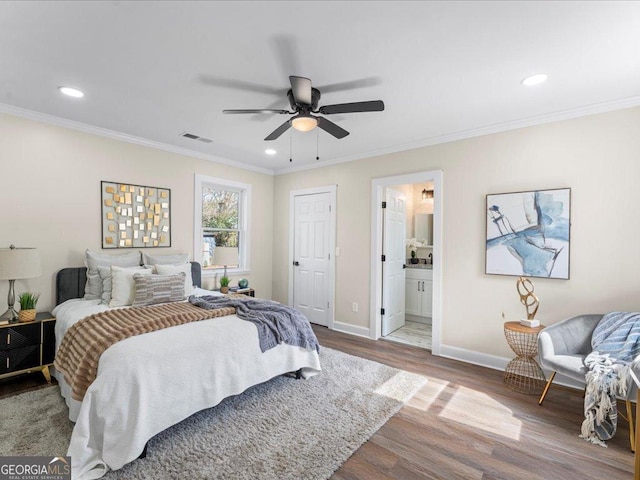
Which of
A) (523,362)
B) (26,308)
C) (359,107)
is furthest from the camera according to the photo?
(523,362)

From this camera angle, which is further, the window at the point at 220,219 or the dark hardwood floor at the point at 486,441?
the window at the point at 220,219

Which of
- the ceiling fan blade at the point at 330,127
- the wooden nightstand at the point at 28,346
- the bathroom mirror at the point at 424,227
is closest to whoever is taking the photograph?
the ceiling fan blade at the point at 330,127

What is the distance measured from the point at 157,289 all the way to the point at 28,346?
1.17 meters

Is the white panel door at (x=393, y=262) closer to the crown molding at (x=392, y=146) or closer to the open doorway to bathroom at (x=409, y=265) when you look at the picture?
the open doorway to bathroom at (x=409, y=265)

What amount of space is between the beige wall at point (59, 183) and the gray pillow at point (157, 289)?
994mm

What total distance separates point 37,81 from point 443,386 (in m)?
4.43

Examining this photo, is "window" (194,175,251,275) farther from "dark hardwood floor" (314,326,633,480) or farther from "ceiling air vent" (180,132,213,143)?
"dark hardwood floor" (314,326,633,480)

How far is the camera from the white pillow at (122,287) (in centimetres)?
305

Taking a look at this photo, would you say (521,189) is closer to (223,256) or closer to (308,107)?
(308,107)

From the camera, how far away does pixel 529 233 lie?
10.3 feet

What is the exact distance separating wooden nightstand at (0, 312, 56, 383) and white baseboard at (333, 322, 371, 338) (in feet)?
11.1

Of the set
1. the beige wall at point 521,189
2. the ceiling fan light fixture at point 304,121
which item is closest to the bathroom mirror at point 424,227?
the beige wall at point 521,189

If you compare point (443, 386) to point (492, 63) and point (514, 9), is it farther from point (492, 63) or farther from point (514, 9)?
point (514, 9)

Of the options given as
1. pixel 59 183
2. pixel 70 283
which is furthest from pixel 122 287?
pixel 59 183
